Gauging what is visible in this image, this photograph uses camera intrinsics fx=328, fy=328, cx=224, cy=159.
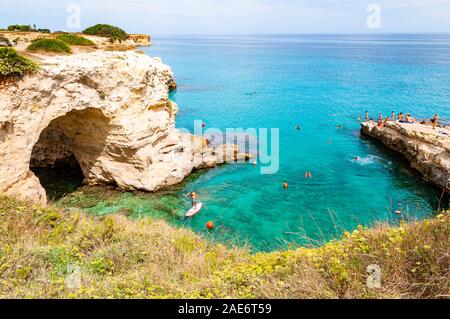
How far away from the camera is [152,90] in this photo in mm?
19062

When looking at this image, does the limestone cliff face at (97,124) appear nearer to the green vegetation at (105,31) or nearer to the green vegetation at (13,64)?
the green vegetation at (13,64)

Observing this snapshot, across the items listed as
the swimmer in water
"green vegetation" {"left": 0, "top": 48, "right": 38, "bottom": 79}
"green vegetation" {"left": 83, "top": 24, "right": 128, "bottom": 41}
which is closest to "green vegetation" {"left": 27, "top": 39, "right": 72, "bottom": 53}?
"green vegetation" {"left": 0, "top": 48, "right": 38, "bottom": 79}

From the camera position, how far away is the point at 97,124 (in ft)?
58.5

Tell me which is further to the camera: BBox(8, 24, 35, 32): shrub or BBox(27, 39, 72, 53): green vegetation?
BBox(8, 24, 35, 32): shrub

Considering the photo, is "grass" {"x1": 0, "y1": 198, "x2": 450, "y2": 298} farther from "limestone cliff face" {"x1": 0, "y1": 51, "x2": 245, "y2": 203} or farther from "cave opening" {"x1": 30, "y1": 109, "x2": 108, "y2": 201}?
"cave opening" {"x1": 30, "y1": 109, "x2": 108, "y2": 201}

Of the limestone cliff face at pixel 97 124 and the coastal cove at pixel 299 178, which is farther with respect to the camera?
the coastal cove at pixel 299 178

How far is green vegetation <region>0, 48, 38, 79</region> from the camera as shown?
12242mm

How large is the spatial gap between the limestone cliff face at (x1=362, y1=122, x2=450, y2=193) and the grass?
18.2 m

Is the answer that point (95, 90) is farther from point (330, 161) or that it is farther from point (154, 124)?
point (330, 161)

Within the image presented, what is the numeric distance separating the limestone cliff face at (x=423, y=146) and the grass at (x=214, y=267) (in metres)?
18.2

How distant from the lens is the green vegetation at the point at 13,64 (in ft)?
40.2

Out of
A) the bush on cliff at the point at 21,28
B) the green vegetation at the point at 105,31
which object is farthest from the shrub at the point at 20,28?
the green vegetation at the point at 105,31

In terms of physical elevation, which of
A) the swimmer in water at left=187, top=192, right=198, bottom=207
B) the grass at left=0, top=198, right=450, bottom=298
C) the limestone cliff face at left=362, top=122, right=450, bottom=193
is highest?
the grass at left=0, top=198, right=450, bottom=298

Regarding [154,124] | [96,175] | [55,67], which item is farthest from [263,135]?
[55,67]
